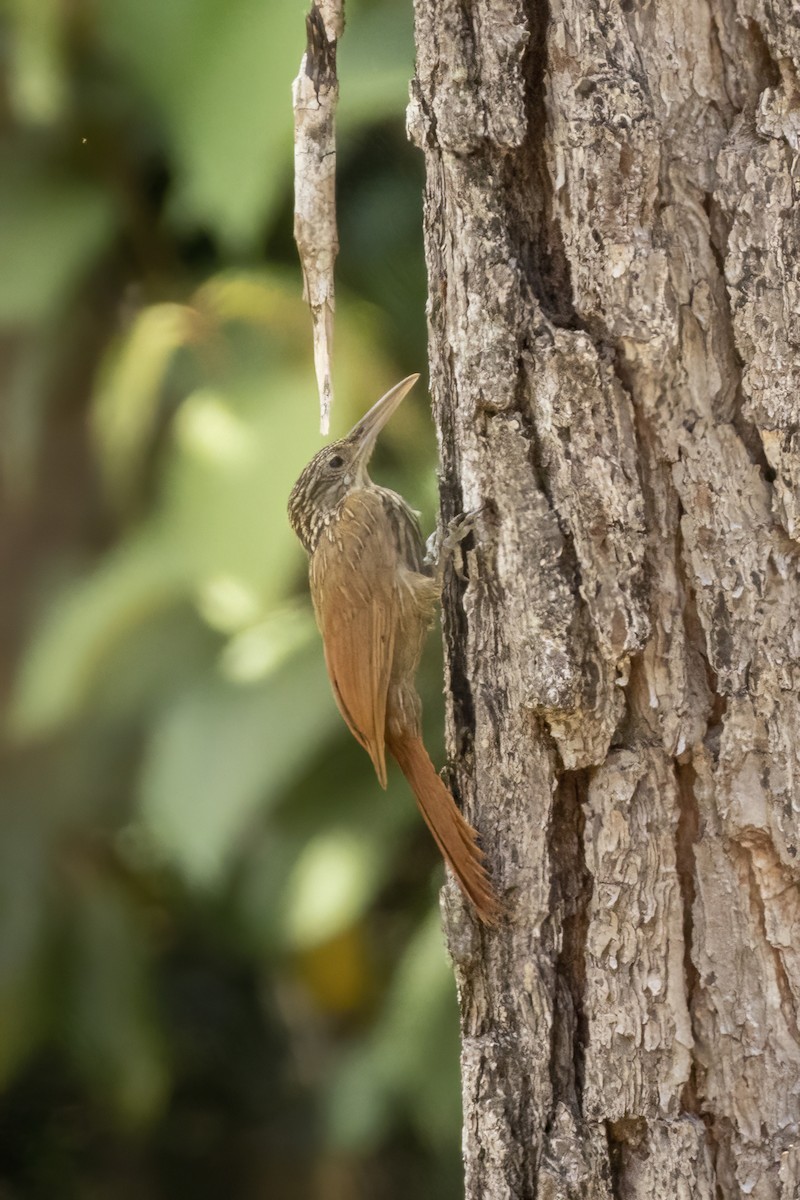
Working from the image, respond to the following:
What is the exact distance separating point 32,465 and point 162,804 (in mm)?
1213


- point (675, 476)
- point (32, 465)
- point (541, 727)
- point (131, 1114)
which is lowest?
A: point (131, 1114)

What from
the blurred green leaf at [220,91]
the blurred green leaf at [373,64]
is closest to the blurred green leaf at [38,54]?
the blurred green leaf at [220,91]

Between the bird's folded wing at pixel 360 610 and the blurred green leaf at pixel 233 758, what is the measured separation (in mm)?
400

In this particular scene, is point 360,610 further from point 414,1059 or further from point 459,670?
point 414,1059

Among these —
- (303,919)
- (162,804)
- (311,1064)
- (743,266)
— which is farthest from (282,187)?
(311,1064)

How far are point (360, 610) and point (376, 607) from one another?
0.03m

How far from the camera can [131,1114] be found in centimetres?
364

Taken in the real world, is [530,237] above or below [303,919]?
above

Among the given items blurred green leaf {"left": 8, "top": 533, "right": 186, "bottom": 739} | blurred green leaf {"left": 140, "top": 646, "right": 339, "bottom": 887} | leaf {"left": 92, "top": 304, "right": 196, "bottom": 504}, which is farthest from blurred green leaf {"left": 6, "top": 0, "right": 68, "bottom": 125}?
blurred green leaf {"left": 140, "top": 646, "right": 339, "bottom": 887}

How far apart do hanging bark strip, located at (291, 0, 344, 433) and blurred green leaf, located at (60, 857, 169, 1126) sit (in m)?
2.22

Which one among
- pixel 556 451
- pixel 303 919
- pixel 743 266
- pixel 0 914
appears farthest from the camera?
pixel 0 914

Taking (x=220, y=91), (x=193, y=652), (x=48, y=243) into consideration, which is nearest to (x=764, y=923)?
(x=193, y=652)

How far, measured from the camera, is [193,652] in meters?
3.38

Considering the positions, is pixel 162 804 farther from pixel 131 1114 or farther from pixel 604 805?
pixel 604 805
